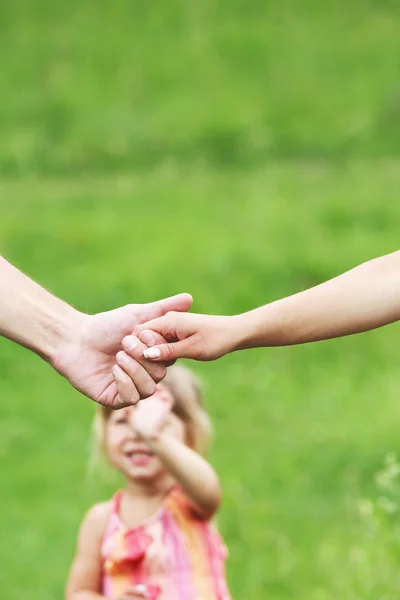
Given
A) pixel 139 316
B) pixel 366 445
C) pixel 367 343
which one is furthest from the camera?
pixel 367 343

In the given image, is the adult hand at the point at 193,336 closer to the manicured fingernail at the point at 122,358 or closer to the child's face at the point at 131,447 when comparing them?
the manicured fingernail at the point at 122,358

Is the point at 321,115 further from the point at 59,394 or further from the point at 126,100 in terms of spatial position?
the point at 59,394

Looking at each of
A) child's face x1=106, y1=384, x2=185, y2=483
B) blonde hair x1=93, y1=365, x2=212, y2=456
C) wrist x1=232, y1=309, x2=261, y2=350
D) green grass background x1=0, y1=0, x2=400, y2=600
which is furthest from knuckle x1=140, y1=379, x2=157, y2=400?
green grass background x1=0, y1=0, x2=400, y2=600

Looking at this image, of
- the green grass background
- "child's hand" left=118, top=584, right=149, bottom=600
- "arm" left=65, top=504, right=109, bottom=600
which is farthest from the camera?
the green grass background

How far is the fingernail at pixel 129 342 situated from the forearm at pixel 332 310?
31 centimetres

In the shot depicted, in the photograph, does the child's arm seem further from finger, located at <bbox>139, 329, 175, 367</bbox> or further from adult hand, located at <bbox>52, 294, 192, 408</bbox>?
finger, located at <bbox>139, 329, 175, 367</bbox>

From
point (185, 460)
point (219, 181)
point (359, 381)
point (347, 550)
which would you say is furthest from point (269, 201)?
point (185, 460)

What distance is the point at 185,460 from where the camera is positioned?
4188mm

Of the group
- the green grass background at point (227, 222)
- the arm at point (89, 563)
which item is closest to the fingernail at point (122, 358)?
the arm at point (89, 563)

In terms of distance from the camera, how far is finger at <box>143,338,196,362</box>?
12.1ft

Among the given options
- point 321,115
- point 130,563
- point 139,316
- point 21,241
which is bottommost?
point 130,563

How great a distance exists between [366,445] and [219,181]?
495cm

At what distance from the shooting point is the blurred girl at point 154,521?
4215 mm

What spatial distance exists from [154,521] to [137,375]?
0.78 m
